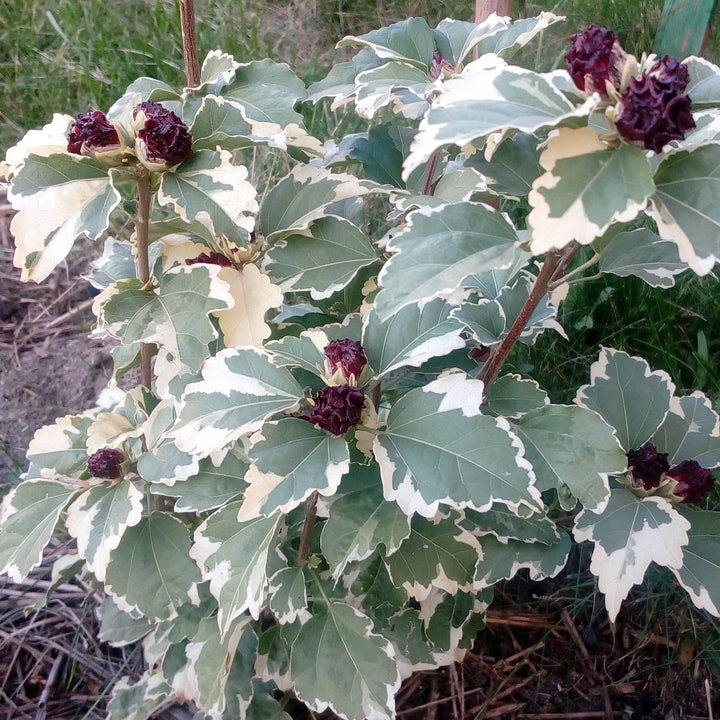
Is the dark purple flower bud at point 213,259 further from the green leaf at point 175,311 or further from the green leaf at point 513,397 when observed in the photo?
the green leaf at point 513,397

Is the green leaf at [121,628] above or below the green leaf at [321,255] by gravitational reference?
below

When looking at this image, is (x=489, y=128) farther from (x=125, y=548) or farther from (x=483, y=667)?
(x=483, y=667)

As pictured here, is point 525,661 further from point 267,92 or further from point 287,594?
point 267,92

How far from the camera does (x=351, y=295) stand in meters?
1.11

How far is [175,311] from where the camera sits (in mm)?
880

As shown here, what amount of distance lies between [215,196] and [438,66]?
44 centimetres

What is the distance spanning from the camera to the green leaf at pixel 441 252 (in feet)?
2.11

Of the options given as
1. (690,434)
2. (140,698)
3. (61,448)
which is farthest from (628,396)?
(140,698)


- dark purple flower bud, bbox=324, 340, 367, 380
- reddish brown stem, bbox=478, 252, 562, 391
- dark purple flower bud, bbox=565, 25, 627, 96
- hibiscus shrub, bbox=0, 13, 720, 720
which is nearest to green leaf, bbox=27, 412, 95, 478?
hibiscus shrub, bbox=0, 13, 720, 720

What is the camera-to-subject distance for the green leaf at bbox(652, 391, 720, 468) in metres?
1.06

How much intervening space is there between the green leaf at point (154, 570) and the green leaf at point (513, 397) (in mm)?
505

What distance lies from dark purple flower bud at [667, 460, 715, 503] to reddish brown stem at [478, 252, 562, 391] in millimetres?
297

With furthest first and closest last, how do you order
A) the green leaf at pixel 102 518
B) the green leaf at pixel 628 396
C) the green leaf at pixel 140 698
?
1. the green leaf at pixel 140 698
2. the green leaf at pixel 628 396
3. the green leaf at pixel 102 518

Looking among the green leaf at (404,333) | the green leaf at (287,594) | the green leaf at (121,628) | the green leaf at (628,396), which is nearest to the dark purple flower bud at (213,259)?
the green leaf at (404,333)
